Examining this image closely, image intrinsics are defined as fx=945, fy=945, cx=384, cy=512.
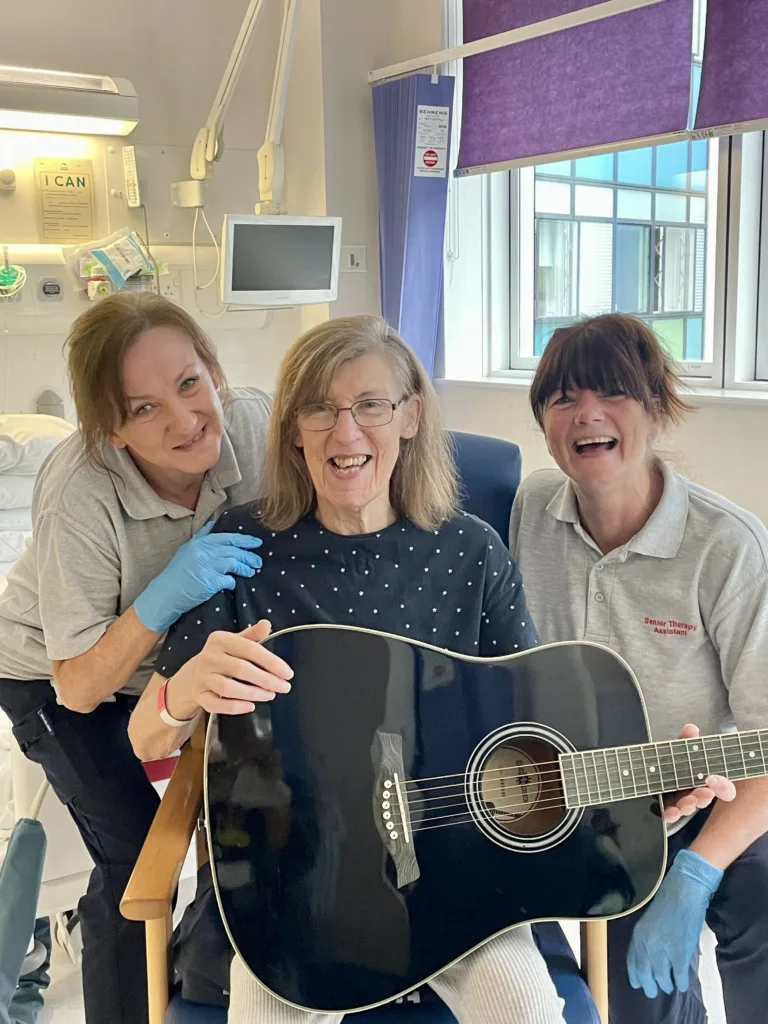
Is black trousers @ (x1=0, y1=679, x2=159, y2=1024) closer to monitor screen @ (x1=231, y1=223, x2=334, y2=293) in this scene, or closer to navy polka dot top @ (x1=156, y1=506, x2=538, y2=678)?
navy polka dot top @ (x1=156, y1=506, x2=538, y2=678)

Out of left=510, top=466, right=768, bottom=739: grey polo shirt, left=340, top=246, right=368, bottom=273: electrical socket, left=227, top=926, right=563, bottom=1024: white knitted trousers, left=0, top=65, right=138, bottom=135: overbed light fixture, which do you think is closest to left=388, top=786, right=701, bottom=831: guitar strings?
left=227, top=926, right=563, bottom=1024: white knitted trousers

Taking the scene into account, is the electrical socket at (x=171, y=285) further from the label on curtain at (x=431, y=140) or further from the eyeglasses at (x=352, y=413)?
the eyeglasses at (x=352, y=413)

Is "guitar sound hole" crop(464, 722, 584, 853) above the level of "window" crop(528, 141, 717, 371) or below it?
below

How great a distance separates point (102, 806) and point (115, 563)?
1.45ft

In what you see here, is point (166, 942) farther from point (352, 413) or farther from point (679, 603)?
point (679, 603)

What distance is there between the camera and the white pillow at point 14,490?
292 centimetres

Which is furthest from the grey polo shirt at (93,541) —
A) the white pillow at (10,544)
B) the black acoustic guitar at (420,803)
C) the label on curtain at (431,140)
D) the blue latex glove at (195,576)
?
the label on curtain at (431,140)

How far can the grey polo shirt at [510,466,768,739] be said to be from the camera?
1423 mm

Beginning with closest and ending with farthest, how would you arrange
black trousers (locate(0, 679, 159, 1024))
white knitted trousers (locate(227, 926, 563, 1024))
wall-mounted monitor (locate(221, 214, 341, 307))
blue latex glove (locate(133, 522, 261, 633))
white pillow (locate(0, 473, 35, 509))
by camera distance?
white knitted trousers (locate(227, 926, 563, 1024)) < blue latex glove (locate(133, 522, 261, 633)) < black trousers (locate(0, 679, 159, 1024)) < white pillow (locate(0, 473, 35, 509)) < wall-mounted monitor (locate(221, 214, 341, 307))

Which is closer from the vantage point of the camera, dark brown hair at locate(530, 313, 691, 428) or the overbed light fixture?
dark brown hair at locate(530, 313, 691, 428)

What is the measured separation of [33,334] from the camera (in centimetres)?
352

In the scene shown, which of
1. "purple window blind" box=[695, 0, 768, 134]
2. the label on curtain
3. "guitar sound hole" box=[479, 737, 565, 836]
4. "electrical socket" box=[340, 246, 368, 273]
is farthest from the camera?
"electrical socket" box=[340, 246, 368, 273]

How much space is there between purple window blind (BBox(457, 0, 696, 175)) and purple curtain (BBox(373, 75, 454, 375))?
156mm

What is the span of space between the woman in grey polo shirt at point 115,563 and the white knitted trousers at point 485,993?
490 mm
